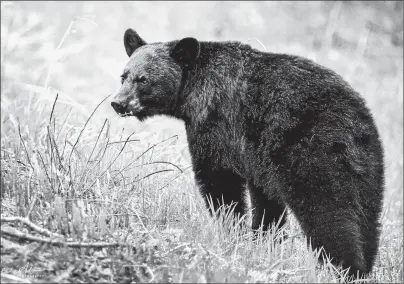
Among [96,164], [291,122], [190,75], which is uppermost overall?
[190,75]

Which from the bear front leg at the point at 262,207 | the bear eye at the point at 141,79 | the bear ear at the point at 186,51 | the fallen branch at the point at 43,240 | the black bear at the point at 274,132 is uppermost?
the bear ear at the point at 186,51

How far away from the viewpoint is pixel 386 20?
761 inches

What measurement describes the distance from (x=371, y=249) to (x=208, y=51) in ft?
7.09

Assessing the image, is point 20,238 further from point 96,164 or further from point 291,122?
point 291,122

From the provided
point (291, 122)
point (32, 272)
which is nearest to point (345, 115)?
point (291, 122)

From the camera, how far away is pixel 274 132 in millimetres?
4211

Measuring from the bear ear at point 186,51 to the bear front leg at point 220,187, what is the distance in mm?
1014

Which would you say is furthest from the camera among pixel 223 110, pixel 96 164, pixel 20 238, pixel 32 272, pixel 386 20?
pixel 386 20

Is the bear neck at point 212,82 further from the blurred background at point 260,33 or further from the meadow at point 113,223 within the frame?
the blurred background at point 260,33

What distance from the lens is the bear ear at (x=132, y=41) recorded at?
17.6ft

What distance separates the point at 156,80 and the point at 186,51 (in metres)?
Answer: 0.37

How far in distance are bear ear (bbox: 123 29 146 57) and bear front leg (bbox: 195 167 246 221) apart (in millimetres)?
1550

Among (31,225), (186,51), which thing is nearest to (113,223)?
(31,225)

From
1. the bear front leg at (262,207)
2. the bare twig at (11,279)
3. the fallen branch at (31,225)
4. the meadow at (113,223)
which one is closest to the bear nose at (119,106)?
the meadow at (113,223)
